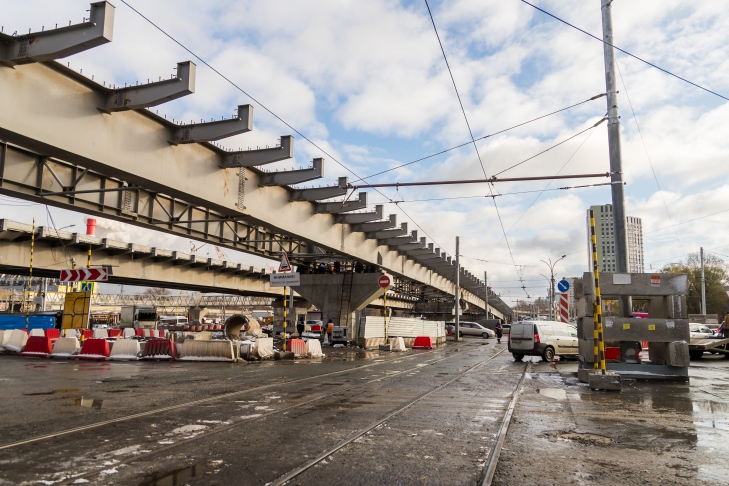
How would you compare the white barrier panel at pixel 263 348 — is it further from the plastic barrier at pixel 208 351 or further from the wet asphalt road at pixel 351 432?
the wet asphalt road at pixel 351 432

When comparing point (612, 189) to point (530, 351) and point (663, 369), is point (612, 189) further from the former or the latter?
point (530, 351)

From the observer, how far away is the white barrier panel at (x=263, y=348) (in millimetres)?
19694

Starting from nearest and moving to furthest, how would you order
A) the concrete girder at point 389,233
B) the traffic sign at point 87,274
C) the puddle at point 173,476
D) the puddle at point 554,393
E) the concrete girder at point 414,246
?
the puddle at point 173,476, the puddle at point 554,393, the traffic sign at point 87,274, the concrete girder at point 389,233, the concrete girder at point 414,246

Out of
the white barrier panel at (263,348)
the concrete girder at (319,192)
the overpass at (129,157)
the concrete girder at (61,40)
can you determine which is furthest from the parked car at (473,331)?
the concrete girder at (61,40)

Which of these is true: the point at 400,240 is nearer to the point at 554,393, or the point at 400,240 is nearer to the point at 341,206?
the point at 341,206

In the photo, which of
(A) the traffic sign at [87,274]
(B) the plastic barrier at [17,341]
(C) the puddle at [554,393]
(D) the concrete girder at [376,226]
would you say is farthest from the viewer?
(D) the concrete girder at [376,226]

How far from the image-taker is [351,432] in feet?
22.7

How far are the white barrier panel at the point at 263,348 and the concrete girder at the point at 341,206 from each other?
6.91 meters

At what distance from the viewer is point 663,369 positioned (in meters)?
14.4

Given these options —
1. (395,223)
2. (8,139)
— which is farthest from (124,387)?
(395,223)

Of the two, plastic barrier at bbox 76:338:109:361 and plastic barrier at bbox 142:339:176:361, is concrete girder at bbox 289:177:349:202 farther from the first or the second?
plastic barrier at bbox 76:338:109:361

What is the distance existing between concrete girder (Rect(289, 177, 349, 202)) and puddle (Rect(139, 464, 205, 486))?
1674 centimetres

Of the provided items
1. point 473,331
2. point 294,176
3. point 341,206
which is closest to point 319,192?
point 341,206

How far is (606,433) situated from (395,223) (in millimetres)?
22840
